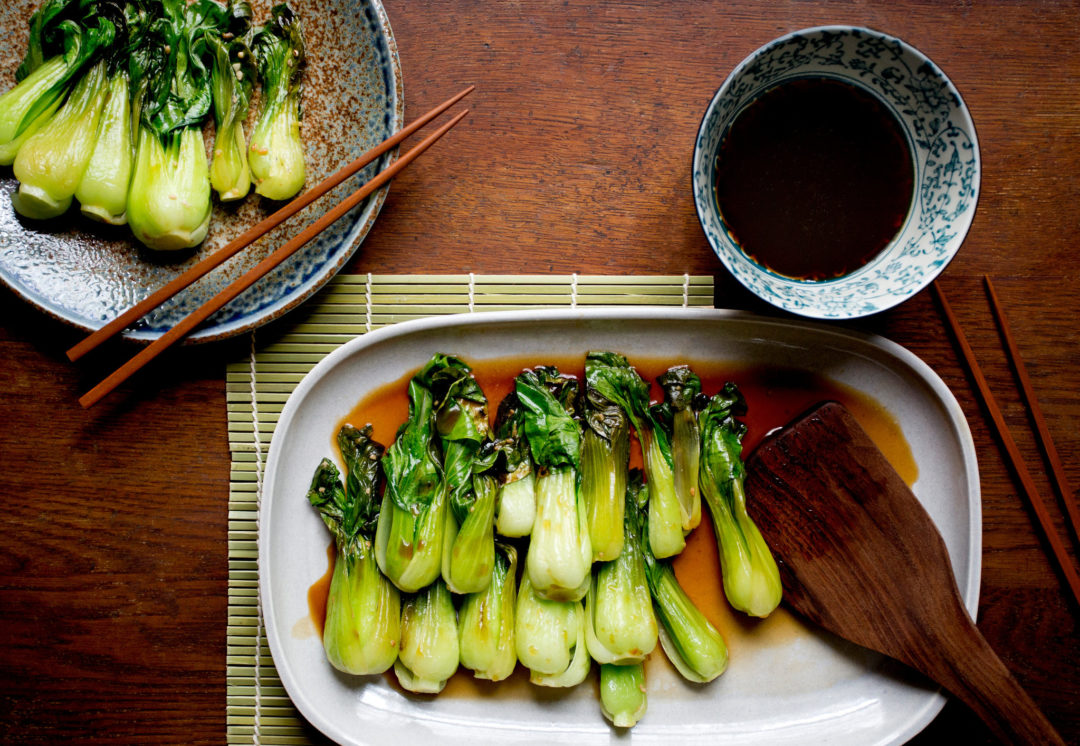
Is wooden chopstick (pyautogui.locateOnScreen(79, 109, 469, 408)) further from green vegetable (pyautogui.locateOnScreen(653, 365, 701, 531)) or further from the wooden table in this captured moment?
green vegetable (pyautogui.locateOnScreen(653, 365, 701, 531))

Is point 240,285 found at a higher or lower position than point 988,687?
higher

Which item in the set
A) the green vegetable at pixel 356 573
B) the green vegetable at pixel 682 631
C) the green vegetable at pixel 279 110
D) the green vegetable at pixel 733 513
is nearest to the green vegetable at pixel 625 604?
the green vegetable at pixel 682 631

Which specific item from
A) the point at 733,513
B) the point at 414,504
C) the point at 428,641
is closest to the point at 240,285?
the point at 414,504

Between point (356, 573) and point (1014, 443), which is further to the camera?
point (1014, 443)

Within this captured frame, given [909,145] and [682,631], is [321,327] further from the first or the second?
[909,145]

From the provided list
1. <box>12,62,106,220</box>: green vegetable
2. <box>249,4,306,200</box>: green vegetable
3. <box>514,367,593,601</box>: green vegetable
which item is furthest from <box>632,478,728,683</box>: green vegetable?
<box>12,62,106,220</box>: green vegetable

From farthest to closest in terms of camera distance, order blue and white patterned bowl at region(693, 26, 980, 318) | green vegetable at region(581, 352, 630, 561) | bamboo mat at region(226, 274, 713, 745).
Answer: bamboo mat at region(226, 274, 713, 745), green vegetable at region(581, 352, 630, 561), blue and white patterned bowl at region(693, 26, 980, 318)

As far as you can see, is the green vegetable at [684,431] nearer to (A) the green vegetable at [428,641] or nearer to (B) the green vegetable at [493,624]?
(B) the green vegetable at [493,624]
